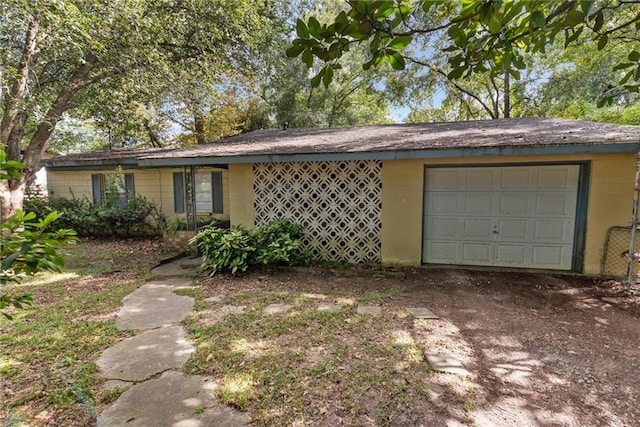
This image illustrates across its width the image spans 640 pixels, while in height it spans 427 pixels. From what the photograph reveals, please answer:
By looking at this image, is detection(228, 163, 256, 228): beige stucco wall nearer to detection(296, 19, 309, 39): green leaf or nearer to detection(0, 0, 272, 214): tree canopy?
detection(0, 0, 272, 214): tree canopy

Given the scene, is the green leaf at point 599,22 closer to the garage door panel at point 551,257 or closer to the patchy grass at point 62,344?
the patchy grass at point 62,344

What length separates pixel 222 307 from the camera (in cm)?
444

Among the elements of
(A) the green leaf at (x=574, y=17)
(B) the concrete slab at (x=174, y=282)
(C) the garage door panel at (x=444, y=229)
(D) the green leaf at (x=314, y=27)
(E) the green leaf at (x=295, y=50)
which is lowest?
(B) the concrete slab at (x=174, y=282)

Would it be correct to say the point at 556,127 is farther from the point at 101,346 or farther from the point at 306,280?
the point at 101,346

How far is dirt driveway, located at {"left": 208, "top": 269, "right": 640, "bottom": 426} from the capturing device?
7.81 feet

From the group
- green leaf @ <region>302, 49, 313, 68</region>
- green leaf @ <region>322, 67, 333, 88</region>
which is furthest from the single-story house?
green leaf @ <region>302, 49, 313, 68</region>

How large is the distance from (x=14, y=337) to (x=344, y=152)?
5.23 m

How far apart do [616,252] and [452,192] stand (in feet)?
9.69

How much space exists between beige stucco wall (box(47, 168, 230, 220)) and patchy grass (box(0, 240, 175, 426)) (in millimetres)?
4045

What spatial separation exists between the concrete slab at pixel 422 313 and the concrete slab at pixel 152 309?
3084 mm

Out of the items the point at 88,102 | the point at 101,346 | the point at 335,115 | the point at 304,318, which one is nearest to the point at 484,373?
the point at 304,318

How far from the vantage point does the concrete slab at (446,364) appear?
2818 mm

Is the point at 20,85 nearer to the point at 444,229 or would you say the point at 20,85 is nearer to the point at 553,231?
the point at 444,229

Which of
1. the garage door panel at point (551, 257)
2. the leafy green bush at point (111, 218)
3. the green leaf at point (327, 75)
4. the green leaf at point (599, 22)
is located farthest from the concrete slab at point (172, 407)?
the leafy green bush at point (111, 218)
